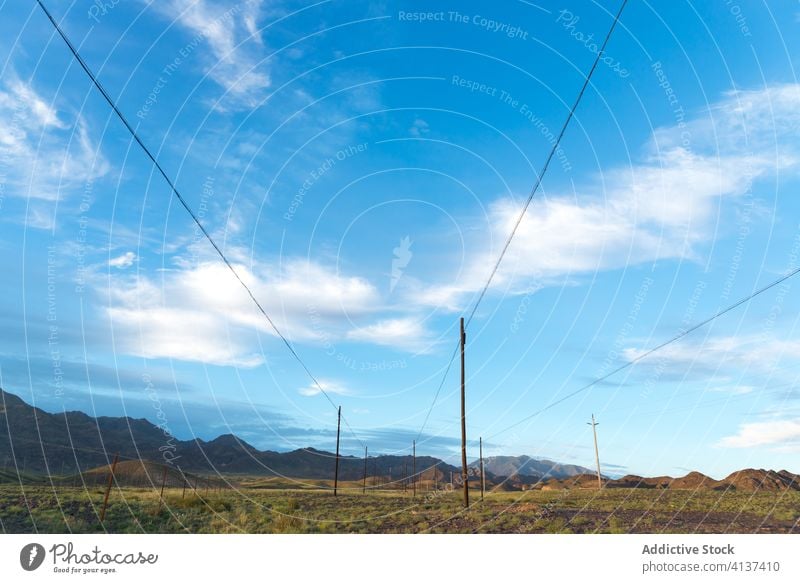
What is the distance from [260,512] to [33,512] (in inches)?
424

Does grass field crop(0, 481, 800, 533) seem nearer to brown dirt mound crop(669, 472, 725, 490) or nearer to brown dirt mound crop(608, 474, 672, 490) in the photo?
brown dirt mound crop(608, 474, 672, 490)

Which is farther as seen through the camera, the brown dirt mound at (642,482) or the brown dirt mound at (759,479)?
the brown dirt mound at (642,482)

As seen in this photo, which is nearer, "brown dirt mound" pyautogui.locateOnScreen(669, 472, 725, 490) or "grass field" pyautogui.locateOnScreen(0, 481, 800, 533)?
"grass field" pyautogui.locateOnScreen(0, 481, 800, 533)

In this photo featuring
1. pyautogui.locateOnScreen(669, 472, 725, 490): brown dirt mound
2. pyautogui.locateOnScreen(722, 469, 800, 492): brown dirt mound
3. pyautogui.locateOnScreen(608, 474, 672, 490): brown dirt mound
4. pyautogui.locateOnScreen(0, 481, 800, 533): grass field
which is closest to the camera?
pyautogui.locateOnScreen(0, 481, 800, 533): grass field

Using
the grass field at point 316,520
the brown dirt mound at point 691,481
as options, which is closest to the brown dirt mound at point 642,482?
the brown dirt mound at point 691,481

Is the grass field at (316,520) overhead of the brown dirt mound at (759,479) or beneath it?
beneath

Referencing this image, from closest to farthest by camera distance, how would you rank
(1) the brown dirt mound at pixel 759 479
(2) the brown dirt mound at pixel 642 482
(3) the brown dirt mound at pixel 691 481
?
(1) the brown dirt mound at pixel 759 479 < (2) the brown dirt mound at pixel 642 482 < (3) the brown dirt mound at pixel 691 481

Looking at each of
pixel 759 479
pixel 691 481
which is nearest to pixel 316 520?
pixel 759 479

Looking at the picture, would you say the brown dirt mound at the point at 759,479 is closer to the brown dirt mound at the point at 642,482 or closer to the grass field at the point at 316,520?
the brown dirt mound at the point at 642,482

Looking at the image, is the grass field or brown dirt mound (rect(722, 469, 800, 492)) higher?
brown dirt mound (rect(722, 469, 800, 492))

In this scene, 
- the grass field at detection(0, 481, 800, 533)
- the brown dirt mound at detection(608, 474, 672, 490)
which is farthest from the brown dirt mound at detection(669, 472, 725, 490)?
the grass field at detection(0, 481, 800, 533)

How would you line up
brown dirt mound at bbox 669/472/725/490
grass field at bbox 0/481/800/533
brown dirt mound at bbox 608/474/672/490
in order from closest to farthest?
grass field at bbox 0/481/800/533
brown dirt mound at bbox 608/474/672/490
brown dirt mound at bbox 669/472/725/490
